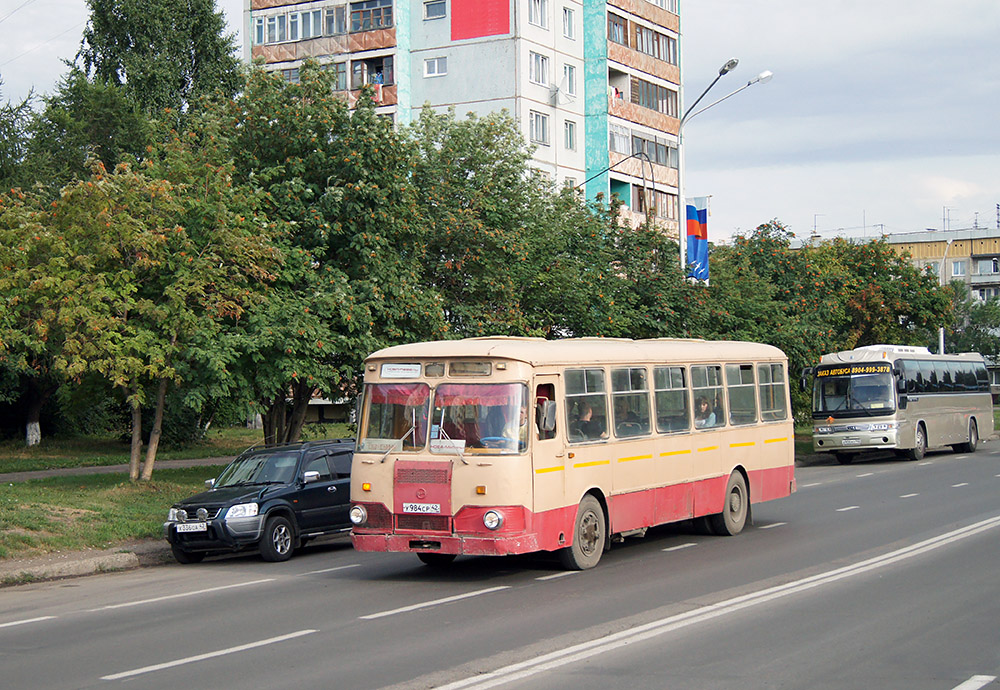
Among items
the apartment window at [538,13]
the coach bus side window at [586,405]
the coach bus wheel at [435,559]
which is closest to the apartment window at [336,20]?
the apartment window at [538,13]

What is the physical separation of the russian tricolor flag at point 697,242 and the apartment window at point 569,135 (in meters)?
21.9

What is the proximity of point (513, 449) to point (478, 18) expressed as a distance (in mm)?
42241

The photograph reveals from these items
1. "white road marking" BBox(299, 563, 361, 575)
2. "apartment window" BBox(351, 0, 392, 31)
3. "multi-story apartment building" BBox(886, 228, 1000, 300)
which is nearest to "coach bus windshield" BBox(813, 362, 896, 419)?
"white road marking" BBox(299, 563, 361, 575)

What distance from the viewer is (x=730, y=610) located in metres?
10.8

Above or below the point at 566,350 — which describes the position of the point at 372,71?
above

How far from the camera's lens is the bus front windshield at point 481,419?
13.1 m

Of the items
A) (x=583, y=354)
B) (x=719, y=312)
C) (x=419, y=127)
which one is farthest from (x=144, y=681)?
(x=719, y=312)

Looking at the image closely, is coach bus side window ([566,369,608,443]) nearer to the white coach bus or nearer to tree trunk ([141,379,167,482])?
tree trunk ([141,379,167,482])

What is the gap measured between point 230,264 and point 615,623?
13760 millimetres

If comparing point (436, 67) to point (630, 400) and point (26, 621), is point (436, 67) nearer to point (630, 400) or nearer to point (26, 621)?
point (630, 400)

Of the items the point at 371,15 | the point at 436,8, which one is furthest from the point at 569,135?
the point at 371,15

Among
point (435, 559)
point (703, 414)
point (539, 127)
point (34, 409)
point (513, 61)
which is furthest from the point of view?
point (539, 127)

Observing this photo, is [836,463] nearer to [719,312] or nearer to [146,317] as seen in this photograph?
[719,312]

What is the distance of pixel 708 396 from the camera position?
17.3 metres
